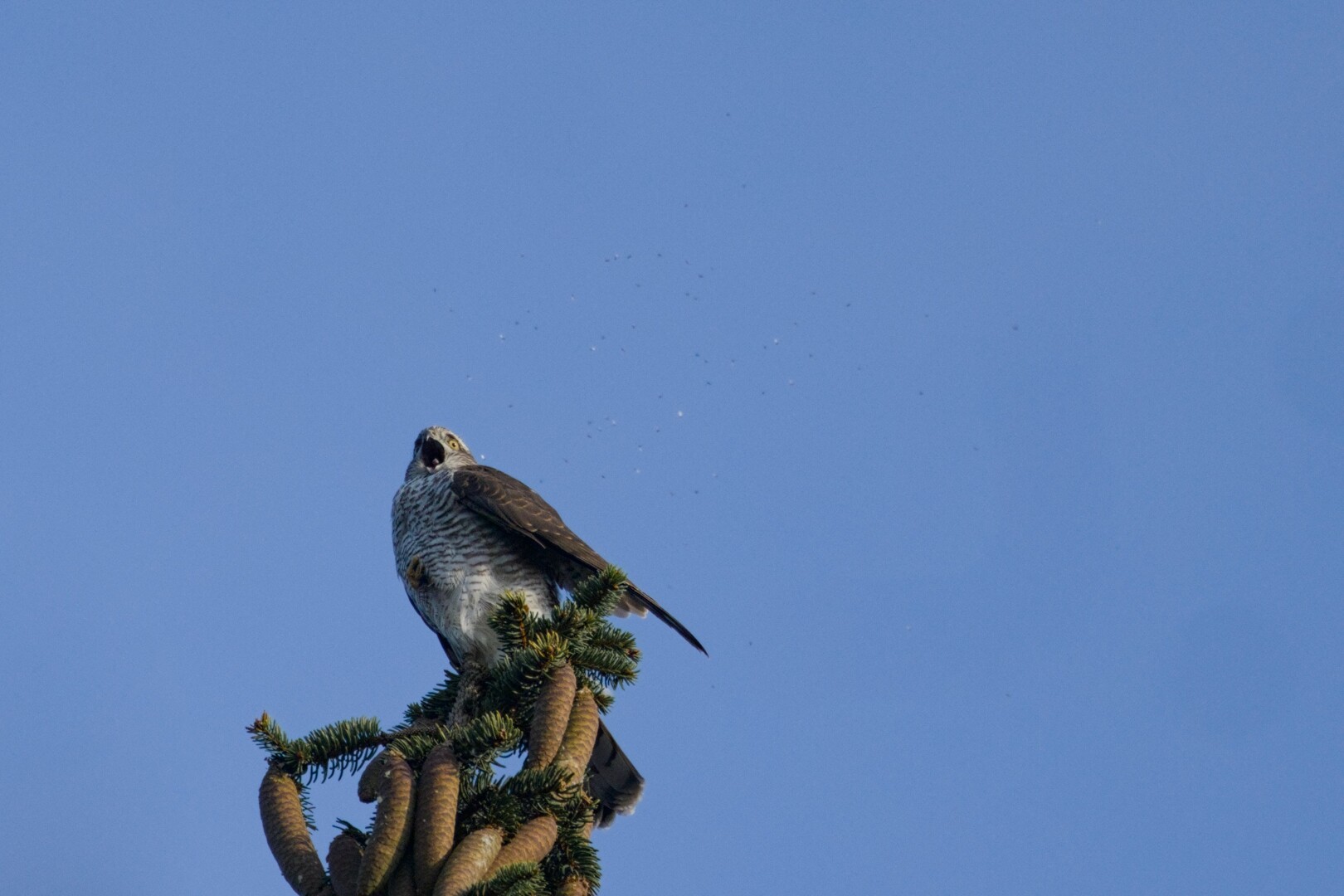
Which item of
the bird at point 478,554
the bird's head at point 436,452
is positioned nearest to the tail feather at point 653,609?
the bird at point 478,554

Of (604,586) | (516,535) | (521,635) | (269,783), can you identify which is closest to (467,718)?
(521,635)

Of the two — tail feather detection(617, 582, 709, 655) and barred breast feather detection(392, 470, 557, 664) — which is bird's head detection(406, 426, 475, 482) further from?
tail feather detection(617, 582, 709, 655)

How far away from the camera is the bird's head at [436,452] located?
27.1 ft

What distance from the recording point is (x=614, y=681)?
15.3 ft

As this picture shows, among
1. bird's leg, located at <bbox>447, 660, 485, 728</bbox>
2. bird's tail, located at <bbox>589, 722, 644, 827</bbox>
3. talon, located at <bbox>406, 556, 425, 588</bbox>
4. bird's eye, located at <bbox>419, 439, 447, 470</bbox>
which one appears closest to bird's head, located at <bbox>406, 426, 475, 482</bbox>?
bird's eye, located at <bbox>419, 439, 447, 470</bbox>

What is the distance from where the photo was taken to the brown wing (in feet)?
23.0

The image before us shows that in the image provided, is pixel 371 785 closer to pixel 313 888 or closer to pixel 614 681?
pixel 313 888

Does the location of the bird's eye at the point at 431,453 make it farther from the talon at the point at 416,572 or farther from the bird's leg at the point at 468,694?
the bird's leg at the point at 468,694

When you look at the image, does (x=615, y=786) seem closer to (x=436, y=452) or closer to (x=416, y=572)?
(x=416, y=572)

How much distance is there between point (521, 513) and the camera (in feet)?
23.5

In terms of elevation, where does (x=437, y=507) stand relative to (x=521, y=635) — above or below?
above

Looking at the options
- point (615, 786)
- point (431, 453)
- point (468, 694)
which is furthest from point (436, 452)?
point (468, 694)

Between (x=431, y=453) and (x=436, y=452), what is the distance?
0.03 metres

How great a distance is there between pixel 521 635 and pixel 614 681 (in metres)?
0.37
